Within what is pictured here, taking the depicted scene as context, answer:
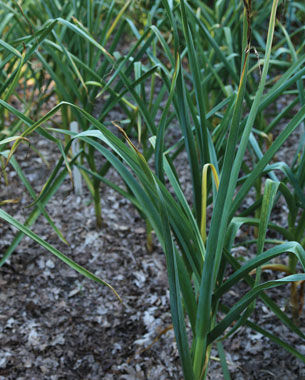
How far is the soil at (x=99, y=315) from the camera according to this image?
4.59 ft

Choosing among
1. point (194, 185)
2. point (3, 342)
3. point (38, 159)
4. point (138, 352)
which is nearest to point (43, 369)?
point (3, 342)

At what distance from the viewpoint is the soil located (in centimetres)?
140

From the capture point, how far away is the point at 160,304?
1.62 metres

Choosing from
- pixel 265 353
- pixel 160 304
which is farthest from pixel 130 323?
pixel 265 353

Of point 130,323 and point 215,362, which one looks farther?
point 130,323

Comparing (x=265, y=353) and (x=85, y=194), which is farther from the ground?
(x=85, y=194)

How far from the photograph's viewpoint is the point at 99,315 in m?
1.59

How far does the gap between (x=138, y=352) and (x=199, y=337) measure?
48cm

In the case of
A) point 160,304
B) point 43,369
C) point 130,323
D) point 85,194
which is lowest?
point 43,369

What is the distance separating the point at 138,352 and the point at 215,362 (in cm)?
23

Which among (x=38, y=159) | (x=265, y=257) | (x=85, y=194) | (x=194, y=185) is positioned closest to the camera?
(x=265, y=257)

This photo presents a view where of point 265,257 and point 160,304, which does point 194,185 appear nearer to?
point 265,257

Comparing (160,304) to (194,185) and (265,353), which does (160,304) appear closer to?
(265,353)

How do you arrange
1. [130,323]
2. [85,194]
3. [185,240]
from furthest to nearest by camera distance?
[85,194], [130,323], [185,240]
